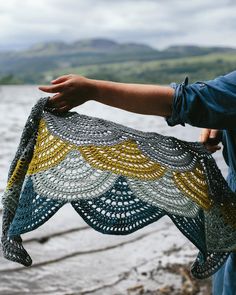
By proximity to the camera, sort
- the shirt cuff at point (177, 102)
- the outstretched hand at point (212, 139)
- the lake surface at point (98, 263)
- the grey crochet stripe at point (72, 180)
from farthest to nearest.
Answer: the lake surface at point (98, 263), the outstretched hand at point (212, 139), the shirt cuff at point (177, 102), the grey crochet stripe at point (72, 180)

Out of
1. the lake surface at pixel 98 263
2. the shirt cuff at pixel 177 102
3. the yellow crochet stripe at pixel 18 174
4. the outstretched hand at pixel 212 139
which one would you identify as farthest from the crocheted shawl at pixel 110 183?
the lake surface at pixel 98 263

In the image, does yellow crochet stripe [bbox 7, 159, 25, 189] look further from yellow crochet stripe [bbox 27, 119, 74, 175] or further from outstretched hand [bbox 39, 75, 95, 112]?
outstretched hand [bbox 39, 75, 95, 112]

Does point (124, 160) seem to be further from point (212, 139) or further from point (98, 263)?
point (98, 263)

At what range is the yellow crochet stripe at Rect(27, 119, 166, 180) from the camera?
1.74 metres

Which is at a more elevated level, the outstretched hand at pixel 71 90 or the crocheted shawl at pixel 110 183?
the outstretched hand at pixel 71 90

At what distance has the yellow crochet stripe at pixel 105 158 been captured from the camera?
5.70ft

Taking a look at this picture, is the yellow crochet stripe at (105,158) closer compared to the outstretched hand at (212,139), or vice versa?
the yellow crochet stripe at (105,158)

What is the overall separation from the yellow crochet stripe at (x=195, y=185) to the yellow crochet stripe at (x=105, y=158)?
68mm

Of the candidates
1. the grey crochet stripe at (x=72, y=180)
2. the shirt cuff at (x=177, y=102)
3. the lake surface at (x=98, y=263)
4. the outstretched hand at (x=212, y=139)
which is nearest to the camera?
the grey crochet stripe at (x=72, y=180)

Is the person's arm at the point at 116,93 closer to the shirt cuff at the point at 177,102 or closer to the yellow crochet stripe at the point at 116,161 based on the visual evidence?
the shirt cuff at the point at 177,102

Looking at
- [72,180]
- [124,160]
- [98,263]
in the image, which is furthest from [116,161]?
[98,263]

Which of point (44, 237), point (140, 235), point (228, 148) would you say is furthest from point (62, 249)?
point (228, 148)

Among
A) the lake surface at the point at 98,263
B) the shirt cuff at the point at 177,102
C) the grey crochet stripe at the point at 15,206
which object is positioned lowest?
the lake surface at the point at 98,263

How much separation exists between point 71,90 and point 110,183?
0.34m
